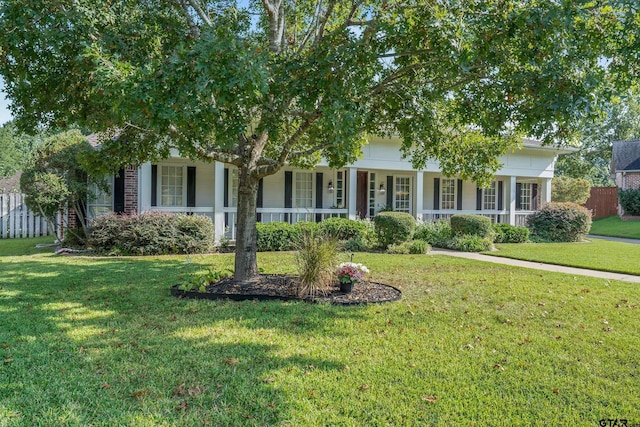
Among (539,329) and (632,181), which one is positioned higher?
(632,181)

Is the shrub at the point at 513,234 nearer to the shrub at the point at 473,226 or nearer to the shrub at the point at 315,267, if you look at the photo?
the shrub at the point at 473,226

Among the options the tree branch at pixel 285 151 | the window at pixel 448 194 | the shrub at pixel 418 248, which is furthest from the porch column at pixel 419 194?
the tree branch at pixel 285 151

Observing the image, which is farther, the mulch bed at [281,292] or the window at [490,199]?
the window at [490,199]

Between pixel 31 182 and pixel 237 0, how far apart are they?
787cm

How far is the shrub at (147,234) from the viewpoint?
37.5 ft

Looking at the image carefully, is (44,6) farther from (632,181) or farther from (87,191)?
(632,181)

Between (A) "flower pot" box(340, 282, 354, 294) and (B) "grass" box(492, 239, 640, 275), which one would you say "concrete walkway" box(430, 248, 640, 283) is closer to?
(B) "grass" box(492, 239, 640, 275)

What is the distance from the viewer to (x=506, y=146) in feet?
26.6

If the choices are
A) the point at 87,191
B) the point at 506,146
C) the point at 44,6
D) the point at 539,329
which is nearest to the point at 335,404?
the point at 539,329

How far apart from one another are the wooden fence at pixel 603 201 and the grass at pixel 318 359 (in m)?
25.5

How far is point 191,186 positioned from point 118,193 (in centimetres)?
224

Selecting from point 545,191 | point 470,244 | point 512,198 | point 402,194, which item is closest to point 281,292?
point 470,244

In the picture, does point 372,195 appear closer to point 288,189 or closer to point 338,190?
point 338,190

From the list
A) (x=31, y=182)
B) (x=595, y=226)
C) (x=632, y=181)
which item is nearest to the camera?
(x=31, y=182)
